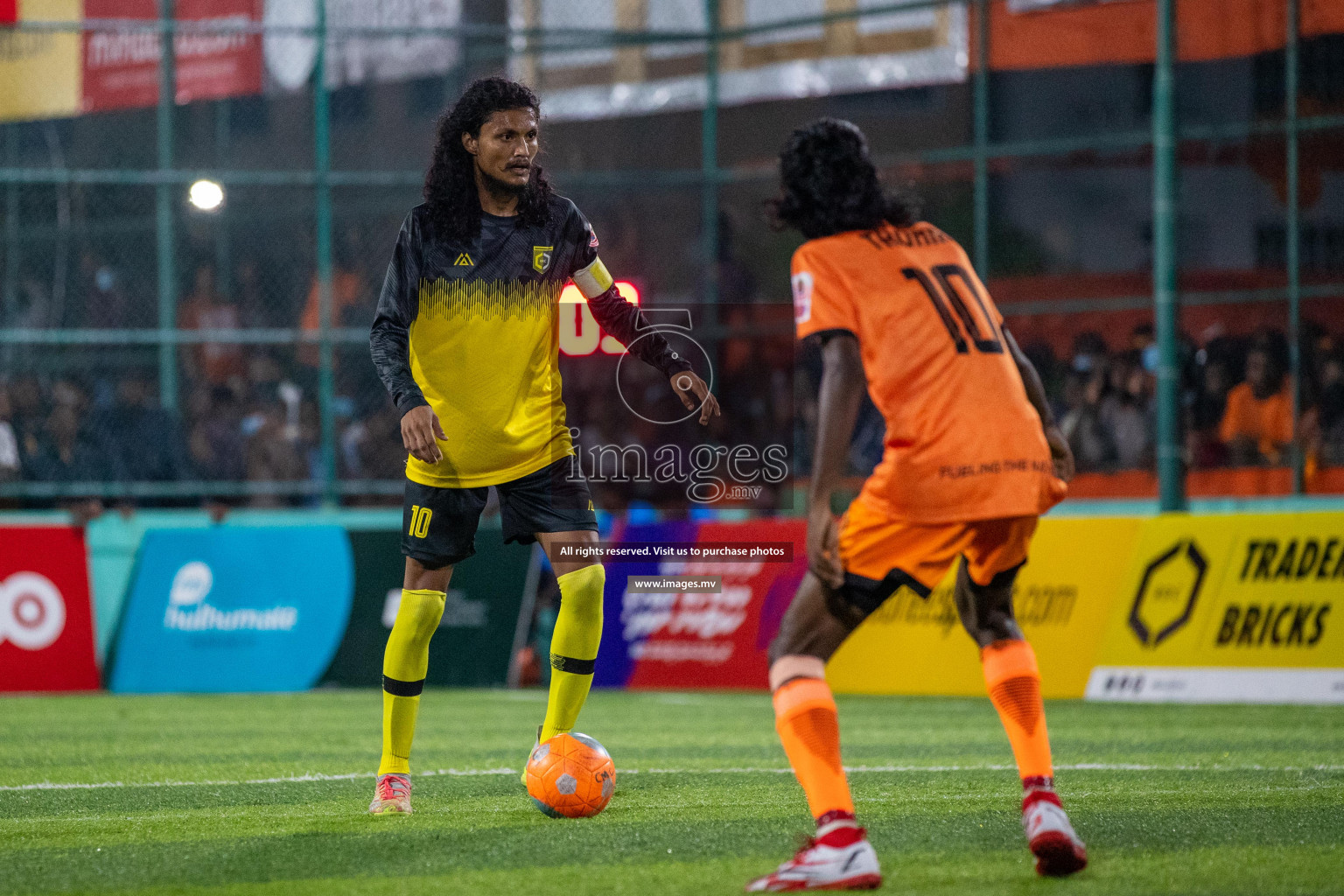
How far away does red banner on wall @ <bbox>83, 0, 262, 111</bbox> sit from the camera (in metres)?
16.1

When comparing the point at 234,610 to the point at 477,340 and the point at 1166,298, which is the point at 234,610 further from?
the point at 477,340

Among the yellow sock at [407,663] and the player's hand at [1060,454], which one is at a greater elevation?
the player's hand at [1060,454]

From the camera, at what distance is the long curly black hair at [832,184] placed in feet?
14.6

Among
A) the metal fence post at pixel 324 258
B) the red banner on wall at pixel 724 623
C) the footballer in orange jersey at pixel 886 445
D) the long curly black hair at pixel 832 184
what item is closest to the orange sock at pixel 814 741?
the footballer in orange jersey at pixel 886 445

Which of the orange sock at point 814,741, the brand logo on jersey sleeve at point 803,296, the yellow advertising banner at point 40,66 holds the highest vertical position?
the yellow advertising banner at point 40,66

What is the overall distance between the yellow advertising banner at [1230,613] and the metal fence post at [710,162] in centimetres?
637

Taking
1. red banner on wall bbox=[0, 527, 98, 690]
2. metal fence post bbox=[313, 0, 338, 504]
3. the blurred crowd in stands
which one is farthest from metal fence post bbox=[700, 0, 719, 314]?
red banner on wall bbox=[0, 527, 98, 690]

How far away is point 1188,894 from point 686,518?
10435mm

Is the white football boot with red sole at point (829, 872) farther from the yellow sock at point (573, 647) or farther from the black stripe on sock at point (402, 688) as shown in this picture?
the black stripe on sock at point (402, 688)

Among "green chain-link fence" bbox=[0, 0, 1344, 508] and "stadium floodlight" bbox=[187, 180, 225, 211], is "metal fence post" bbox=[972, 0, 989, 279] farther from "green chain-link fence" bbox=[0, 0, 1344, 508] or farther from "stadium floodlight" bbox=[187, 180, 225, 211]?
"stadium floodlight" bbox=[187, 180, 225, 211]

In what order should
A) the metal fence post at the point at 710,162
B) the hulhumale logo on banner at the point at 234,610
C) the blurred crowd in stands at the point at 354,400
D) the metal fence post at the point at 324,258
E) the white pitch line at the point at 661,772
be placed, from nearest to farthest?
1. the white pitch line at the point at 661,772
2. the hulhumale logo on banner at the point at 234,610
3. the blurred crowd in stands at the point at 354,400
4. the metal fence post at the point at 324,258
5. the metal fence post at the point at 710,162

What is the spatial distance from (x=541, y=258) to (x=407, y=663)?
1.53m

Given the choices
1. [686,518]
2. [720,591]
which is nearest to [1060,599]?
[720,591]

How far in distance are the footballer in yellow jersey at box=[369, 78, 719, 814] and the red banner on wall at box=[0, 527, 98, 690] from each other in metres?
8.03
